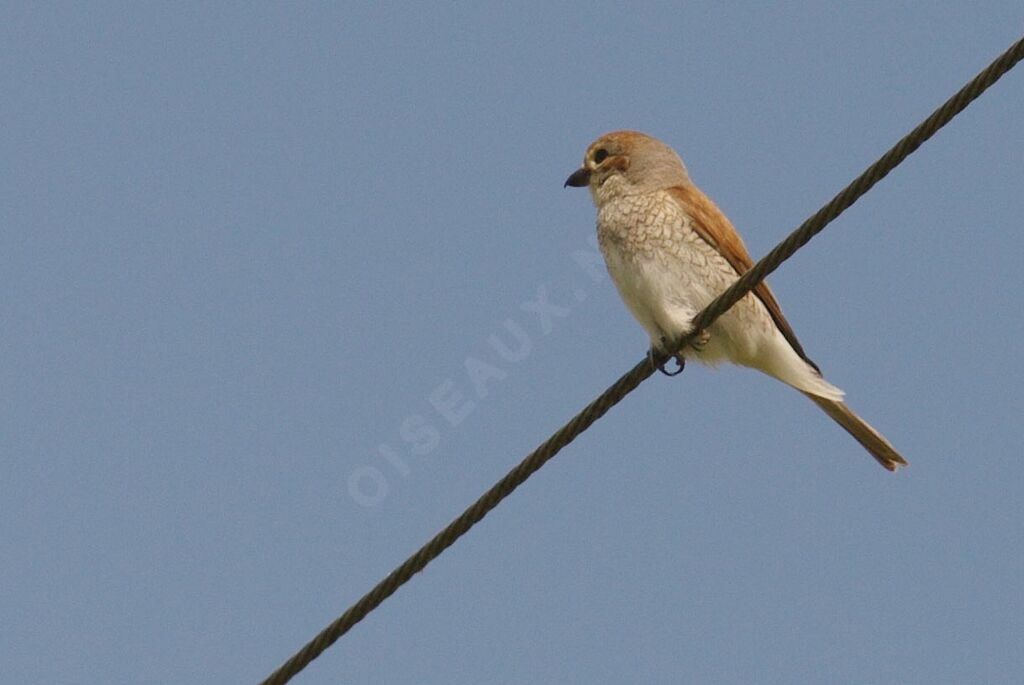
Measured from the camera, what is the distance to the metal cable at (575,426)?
4555 millimetres

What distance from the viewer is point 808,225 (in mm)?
4922

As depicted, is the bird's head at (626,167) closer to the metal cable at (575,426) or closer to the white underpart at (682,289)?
A: the white underpart at (682,289)

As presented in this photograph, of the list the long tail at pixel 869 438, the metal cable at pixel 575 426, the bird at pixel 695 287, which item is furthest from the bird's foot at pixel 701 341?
the metal cable at pixel 575 426

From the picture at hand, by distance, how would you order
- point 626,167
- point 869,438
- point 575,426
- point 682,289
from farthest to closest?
point 626,167 → point 869,438 → point 682,289 → point 575,426

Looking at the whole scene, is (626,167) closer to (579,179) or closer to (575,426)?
(579,179)

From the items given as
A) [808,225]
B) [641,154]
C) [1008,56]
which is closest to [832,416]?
[641,154]

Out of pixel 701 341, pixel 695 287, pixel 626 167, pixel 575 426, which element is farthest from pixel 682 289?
pixel 575 426

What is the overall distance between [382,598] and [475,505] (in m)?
0.39

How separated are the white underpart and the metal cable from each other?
157 centimetres

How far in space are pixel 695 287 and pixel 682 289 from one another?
0.06m

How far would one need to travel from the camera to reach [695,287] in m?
6.86

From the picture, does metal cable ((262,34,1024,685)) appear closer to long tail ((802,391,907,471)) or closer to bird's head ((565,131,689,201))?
long tail ((802,391,907,471))

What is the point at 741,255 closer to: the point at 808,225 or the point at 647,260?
the point at 647,260

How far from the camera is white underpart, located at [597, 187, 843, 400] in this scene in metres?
6.84
